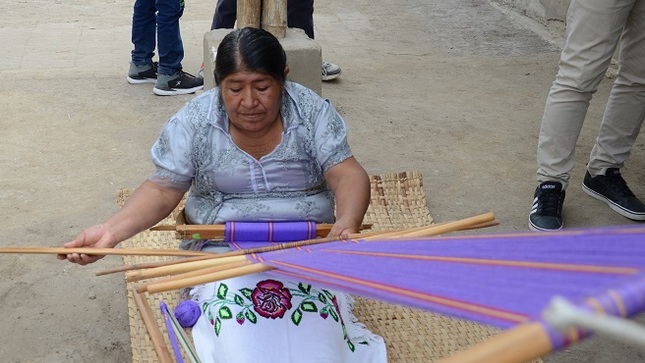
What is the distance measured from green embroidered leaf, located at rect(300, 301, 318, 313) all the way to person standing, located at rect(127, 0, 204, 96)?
2.80 m

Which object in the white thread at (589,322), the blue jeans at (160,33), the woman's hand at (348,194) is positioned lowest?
the blue jeans at (160,33)

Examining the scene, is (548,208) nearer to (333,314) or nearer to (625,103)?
(625,103)

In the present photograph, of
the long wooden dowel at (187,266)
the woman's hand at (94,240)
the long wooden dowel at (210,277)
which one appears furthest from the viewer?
the woman's hand at (94,240)

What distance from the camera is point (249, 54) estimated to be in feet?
6.66

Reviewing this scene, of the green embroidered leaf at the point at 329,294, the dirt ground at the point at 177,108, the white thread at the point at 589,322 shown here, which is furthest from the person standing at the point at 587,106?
the white thread at the point at 589,322

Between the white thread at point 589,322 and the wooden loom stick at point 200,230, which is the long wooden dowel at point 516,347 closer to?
the white thread at point 589,322

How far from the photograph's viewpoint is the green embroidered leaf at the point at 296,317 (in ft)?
6.59

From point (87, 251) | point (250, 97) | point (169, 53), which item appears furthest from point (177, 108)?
point (87, 251)

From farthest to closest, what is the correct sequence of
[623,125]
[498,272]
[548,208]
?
[623,125] → [548,208] → [498,272]

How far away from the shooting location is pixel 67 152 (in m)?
3.84

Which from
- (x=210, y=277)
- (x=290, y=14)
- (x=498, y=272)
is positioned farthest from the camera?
(x=290, y=14)

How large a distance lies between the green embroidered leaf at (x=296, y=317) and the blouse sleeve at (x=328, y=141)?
16.5 inches

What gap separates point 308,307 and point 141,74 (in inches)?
121

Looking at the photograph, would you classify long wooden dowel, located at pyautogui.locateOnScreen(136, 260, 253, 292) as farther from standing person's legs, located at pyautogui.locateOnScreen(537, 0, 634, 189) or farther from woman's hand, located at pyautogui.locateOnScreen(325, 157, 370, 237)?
standing person's legs, located at pyautogui.locateOnScreen(537, 0, 634, 189)
